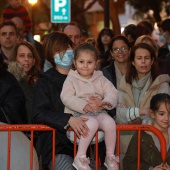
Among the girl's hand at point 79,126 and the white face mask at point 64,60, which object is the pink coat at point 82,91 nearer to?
the girl's hand at point 79,126

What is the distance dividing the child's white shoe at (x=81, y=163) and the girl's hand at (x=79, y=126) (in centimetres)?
20

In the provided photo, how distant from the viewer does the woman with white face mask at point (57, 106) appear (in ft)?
20.6

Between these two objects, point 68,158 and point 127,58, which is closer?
point 68,158

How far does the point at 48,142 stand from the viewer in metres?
6.57

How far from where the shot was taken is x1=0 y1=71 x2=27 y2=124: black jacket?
700 centimetres

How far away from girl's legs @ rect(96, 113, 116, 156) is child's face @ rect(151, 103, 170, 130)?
68 cm

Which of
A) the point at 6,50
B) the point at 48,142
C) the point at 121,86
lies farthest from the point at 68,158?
the point at 6,50

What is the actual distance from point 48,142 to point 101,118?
63cm

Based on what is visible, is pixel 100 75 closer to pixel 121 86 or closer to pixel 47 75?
pixel 47 75

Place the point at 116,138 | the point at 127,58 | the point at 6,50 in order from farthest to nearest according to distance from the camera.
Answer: the point at 6,50, the point at 127,58, the point at 116,138

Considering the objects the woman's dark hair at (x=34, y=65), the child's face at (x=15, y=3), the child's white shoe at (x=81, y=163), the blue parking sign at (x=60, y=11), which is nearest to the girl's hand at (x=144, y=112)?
the child's white shoe at (x=81, y=163)

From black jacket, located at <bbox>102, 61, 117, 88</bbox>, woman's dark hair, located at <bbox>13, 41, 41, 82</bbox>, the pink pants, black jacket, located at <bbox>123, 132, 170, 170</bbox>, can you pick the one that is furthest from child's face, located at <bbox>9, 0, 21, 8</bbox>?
the pink pants

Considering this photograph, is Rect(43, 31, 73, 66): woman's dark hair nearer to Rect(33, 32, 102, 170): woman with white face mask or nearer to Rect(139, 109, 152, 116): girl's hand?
Rect(33, 32, 102, 170): woman with white face mask

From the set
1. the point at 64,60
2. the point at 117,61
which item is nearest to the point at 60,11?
the point at 117,61
